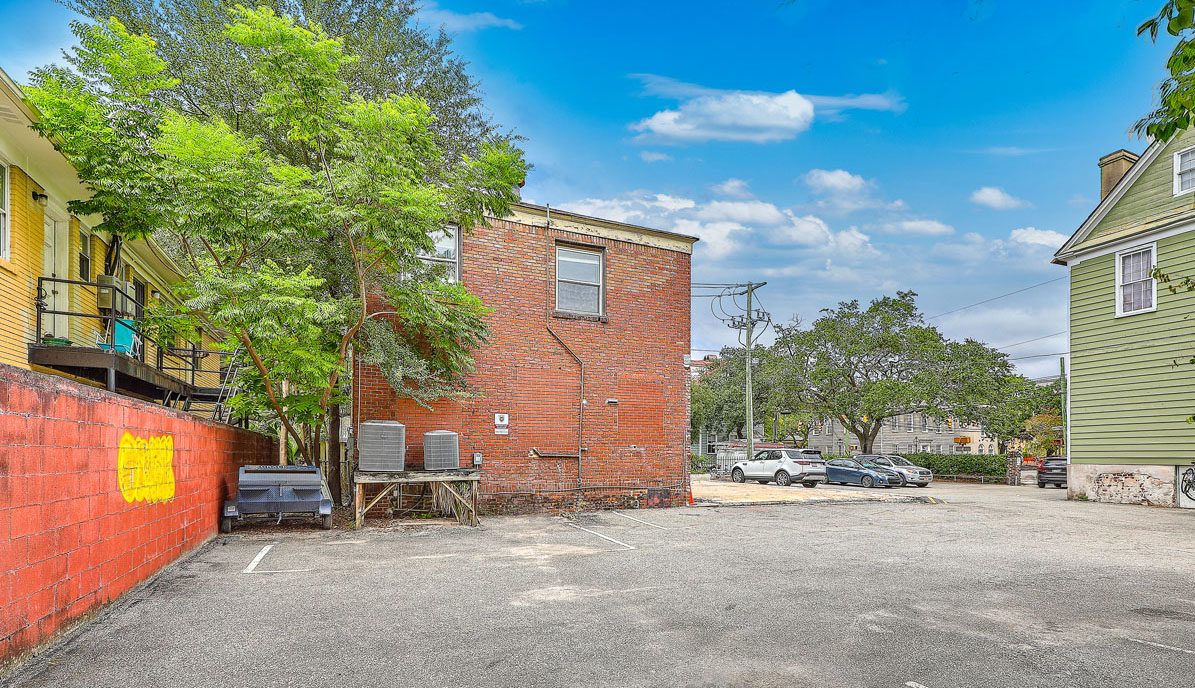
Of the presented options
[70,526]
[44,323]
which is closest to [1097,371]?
[70,526]

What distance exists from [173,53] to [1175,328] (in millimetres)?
26321

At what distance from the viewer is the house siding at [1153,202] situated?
18.6m

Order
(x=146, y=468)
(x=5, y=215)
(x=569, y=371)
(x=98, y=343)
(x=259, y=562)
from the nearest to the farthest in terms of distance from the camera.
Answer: (x=146, y=468) → (x=259, y=562) → (x=5, y=215) → (x=98, y=343) → (x=569, y=371)

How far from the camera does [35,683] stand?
4.44 m

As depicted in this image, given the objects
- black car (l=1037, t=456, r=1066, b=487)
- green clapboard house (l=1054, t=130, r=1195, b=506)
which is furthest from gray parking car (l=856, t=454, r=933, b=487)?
green clapboard house (l=1054, t=130, r=1195, b=506)

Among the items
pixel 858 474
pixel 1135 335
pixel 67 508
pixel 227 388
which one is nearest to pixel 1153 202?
pixel 1135 335

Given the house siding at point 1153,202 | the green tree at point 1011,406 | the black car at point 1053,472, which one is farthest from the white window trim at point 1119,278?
the green tree at point 1011,406

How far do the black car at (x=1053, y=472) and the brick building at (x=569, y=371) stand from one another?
22.2 m

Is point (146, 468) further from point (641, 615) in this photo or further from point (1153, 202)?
point (1153, 202)

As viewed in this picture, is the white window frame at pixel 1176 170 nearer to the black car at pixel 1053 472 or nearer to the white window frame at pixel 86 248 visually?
the black car at pixel 1053 472

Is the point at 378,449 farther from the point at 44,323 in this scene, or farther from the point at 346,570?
the point at 44,323

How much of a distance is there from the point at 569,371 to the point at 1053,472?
25943 millimetres

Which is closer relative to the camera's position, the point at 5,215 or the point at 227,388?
the point at 5,215

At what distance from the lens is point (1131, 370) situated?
19406 millimetres
